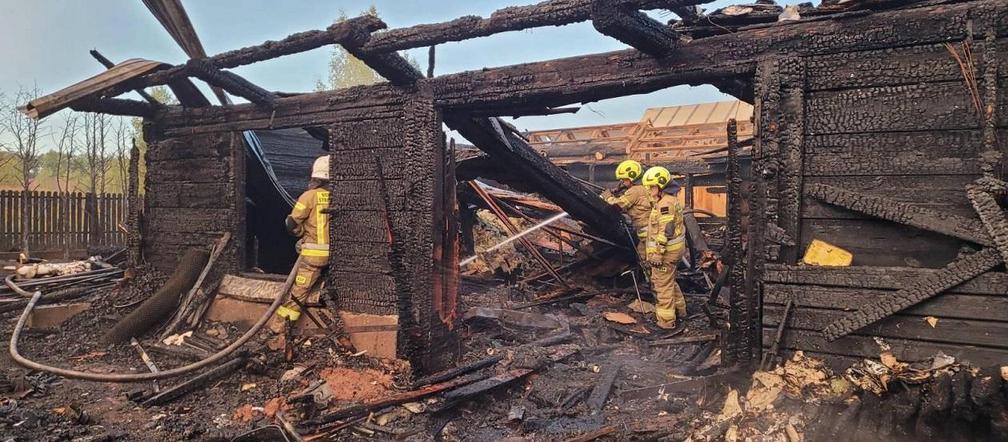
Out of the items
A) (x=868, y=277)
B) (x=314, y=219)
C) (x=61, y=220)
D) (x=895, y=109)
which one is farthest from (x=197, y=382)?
(x=61, y=220)

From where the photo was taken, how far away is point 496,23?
15.1 ft

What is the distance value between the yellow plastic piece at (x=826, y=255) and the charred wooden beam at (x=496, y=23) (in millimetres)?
2017

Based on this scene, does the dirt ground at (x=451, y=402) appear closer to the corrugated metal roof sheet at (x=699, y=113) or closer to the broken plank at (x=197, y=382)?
the broken plank at (x=197, y=382)

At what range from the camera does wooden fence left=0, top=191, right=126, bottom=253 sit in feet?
47.3

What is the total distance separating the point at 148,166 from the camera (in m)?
7.74

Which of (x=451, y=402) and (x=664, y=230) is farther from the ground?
(x=664, y=230)

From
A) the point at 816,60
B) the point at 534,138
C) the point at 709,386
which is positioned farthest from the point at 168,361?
the point at 534,138

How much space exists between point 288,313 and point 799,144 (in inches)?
216

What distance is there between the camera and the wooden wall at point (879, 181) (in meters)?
3.57

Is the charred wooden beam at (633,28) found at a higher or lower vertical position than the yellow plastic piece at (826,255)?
higher

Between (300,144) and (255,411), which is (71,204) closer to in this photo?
(300,144)

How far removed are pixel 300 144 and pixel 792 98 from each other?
770 cm

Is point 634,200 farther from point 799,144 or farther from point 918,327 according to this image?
point 918,327

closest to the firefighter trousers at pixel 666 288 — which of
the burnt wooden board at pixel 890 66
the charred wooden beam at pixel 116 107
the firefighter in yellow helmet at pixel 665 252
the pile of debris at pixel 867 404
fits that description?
the firefighter in yellow helmet at pixel 665 252
